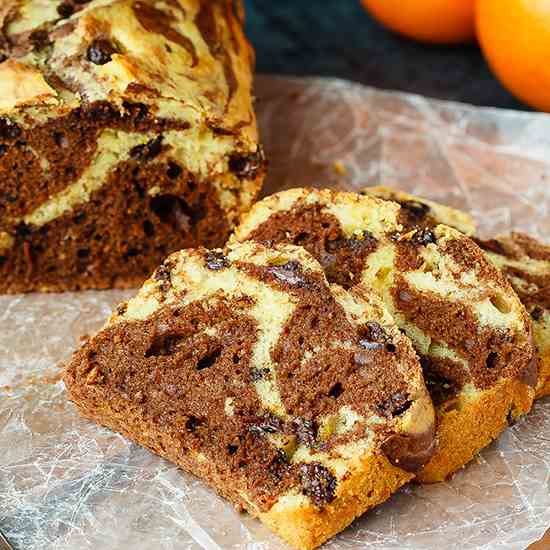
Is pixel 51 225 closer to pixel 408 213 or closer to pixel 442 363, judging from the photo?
pixel 408 213

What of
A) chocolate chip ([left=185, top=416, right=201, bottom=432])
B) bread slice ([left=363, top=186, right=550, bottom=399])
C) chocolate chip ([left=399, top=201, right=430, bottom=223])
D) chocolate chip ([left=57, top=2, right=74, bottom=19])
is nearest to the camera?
chocolate chip ([left=185, top=416, right=201, bottom=432])

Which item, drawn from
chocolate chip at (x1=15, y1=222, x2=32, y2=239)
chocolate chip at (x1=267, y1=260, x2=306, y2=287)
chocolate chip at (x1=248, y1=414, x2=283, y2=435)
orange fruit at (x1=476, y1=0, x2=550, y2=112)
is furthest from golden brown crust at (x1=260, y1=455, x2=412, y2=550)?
orange fruit at (x1=476, y1=0, x2=550, y2=112)

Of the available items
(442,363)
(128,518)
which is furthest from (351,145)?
(128,518)

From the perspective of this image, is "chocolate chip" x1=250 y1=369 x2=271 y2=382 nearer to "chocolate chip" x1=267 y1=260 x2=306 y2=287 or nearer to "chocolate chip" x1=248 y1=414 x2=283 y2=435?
"chocolate chip" x1=248 y1=414 x2=283 y2=435

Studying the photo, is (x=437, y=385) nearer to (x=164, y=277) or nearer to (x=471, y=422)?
(x=471, y=422)

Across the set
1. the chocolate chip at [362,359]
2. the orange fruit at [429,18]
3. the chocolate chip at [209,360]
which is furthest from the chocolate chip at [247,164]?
the orange fruit at [429,18]

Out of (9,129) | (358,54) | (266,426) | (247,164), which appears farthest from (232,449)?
(358,54)
